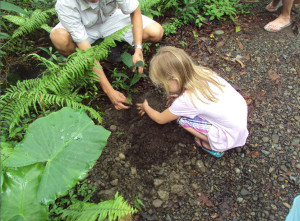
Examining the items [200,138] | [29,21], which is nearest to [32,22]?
[29,21]

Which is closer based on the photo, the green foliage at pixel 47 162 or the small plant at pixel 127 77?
the green foliage at pixel 47 162

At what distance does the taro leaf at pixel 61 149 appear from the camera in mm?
1325

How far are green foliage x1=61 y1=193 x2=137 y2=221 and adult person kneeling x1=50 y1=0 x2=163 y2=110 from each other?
1232 mm

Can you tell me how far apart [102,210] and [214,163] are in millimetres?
1315

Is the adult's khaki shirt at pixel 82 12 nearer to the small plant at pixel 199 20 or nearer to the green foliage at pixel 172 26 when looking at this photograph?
the green foliage at pixel 172 26

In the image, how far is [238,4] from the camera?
13.3ft

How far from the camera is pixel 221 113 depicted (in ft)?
6.56

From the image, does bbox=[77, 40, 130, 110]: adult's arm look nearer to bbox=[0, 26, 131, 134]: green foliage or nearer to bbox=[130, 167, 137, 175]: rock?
bbox=[0, 26, 131, 134]: green foliage

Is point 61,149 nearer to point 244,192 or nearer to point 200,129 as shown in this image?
point 200,129

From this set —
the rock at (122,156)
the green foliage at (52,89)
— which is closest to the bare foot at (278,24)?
the green foliage at (52,89)

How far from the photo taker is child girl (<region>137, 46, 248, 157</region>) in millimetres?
1980

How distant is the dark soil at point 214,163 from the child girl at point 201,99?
1.22 feet

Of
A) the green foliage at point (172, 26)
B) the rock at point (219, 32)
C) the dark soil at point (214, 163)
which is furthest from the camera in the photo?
the rock at point (219, 32)

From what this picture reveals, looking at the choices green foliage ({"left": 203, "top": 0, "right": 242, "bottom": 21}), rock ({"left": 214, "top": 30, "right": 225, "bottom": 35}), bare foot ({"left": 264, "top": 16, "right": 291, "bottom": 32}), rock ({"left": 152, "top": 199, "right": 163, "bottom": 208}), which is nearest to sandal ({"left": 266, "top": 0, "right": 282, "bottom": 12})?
bare foot ({"left": 264, "top": 16, "right": 291, "bottom": 32})
